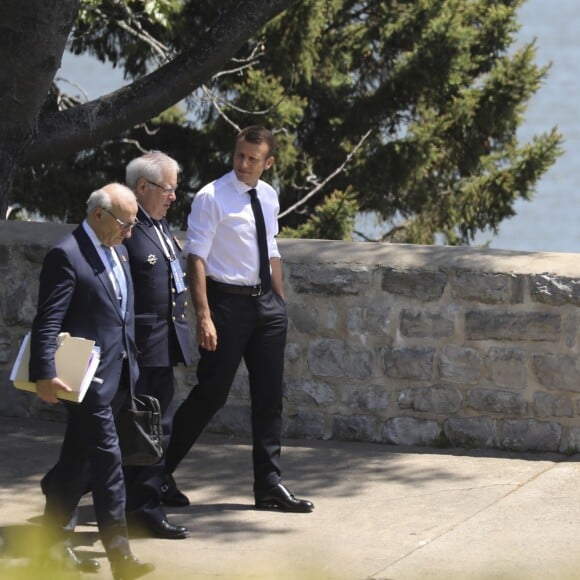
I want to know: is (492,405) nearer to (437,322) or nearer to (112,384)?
(437,322)

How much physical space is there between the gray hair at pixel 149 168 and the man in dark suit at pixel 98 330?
47cm

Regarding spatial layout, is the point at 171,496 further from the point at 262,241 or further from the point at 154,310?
the point at 262,241

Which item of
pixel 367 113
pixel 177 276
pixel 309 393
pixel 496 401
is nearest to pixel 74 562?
pixel 177 276

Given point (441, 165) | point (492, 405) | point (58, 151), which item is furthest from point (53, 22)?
point (441, 165)

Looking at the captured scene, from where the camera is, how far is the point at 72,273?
4.95m

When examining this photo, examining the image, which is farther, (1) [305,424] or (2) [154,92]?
(2) [154,92]

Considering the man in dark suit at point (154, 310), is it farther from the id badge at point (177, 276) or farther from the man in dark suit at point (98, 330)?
the man in dark suit at point (98, 330)

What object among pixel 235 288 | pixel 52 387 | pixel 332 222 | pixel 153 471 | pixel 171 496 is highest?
pixel 332 222

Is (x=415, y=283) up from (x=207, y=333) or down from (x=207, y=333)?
up

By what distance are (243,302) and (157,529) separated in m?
1.03

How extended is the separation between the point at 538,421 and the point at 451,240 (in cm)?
1162

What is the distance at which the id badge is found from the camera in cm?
564

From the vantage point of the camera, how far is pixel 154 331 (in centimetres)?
556

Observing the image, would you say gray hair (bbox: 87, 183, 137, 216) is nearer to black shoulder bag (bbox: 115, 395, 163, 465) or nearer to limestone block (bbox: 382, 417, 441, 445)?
black shoulder bag (bbox: 115, 395, 163, 465)
